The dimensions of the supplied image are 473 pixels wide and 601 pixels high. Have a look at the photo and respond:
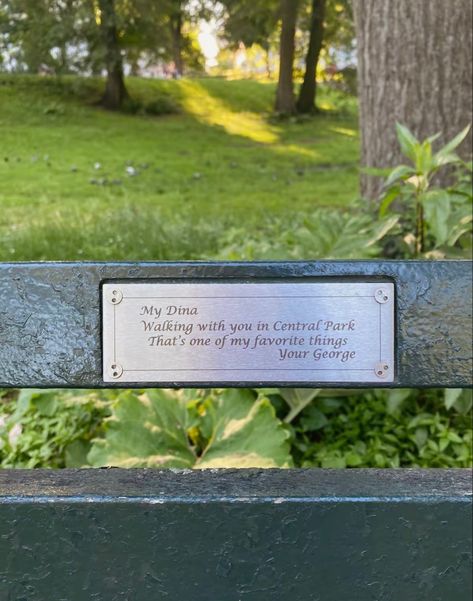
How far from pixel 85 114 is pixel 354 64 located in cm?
213

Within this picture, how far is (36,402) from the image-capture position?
7.94 ft

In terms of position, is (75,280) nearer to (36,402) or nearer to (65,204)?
(65,204)

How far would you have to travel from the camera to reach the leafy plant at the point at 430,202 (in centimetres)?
221

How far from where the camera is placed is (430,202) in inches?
88.4

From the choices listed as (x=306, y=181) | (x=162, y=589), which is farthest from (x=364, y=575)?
(x=306, y=181)

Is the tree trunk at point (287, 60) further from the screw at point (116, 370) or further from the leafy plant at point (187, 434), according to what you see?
the screw at point (116, 370)

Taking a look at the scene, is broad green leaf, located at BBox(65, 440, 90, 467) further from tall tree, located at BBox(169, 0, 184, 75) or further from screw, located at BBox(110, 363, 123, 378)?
tall tree, located at BBox(169, 0, 184, 75)

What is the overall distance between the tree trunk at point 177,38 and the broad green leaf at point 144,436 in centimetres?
94

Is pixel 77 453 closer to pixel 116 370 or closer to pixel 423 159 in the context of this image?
pixel 116 370

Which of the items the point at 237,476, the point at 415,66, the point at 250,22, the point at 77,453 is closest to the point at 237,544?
the point at 237,476

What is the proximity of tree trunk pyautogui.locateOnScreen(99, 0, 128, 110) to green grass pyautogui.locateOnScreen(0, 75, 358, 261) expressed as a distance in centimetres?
3

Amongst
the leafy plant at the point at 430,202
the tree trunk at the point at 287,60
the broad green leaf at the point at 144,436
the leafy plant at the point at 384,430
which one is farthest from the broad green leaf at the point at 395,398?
the tree trunk at the point at 287,60

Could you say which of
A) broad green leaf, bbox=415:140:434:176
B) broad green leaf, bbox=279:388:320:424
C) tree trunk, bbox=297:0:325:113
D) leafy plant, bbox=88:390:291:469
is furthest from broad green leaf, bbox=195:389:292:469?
tree trunk, bbox=297:0:325:113

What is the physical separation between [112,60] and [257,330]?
87cm
